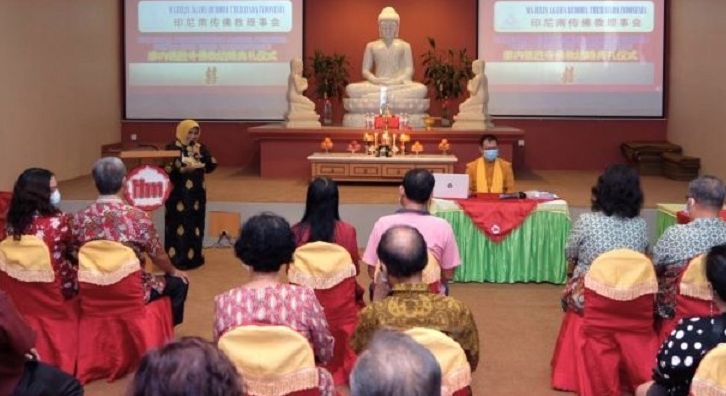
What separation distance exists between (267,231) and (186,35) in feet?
29.8

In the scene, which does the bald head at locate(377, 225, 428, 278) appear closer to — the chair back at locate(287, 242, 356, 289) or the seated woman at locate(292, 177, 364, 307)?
the chair back at locate(287, 242, 356, 289)

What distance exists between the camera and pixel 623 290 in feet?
11.5

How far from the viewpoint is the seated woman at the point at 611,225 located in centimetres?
385

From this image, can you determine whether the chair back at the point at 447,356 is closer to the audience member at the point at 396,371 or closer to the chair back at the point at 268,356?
the chair back at the point at 268,356

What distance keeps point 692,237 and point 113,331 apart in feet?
7.76

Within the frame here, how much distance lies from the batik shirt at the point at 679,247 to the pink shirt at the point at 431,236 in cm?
80

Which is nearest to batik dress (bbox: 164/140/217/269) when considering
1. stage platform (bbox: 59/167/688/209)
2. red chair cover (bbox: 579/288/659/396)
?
stage platform (bbox: 59/167/688/209)

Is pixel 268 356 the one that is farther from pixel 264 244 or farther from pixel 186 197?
pixel 186 197

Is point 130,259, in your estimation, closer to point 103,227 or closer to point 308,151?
point 103,227

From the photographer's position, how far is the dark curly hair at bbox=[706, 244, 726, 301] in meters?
2.54

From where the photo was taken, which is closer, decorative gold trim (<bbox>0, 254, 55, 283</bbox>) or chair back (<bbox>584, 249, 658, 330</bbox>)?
chair back (<bbox>584, 249, 658, 330</bbox>)

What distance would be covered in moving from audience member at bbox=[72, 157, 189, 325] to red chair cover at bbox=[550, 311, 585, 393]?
173 centimetres

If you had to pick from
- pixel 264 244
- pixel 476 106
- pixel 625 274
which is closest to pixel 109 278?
pixel 264 244

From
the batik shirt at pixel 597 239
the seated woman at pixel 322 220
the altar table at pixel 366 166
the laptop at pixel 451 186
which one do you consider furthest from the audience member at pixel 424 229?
the altar table at pixel 366 166
